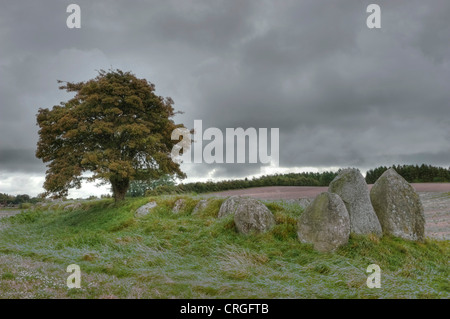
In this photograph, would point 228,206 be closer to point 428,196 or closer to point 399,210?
point 399,210

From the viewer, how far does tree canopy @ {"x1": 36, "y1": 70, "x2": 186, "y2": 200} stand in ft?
70.4

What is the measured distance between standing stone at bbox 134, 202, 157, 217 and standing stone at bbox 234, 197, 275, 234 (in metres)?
7.15

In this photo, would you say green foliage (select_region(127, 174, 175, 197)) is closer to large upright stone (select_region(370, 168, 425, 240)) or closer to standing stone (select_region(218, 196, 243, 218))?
standing stone (select_region(218, 196, 243, 218))

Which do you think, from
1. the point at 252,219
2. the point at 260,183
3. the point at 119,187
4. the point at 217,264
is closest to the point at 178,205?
the point at 252,219

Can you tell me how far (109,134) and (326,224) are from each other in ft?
56.4

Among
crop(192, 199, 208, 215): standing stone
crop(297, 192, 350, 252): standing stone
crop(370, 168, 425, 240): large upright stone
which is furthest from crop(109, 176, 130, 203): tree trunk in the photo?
crop(370, 168, 425, 240): large upright stone

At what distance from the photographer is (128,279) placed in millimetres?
8359

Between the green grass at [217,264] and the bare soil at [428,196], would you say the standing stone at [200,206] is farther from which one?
the bare soil at [428,196]

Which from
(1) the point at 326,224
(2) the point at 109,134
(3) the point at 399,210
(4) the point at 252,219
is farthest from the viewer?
(2) the point at 109,134

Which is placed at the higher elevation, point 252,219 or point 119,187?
point 119,187

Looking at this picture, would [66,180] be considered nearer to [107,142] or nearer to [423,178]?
[107,142]

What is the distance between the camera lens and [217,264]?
9.85 m

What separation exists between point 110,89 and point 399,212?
61.9ft
